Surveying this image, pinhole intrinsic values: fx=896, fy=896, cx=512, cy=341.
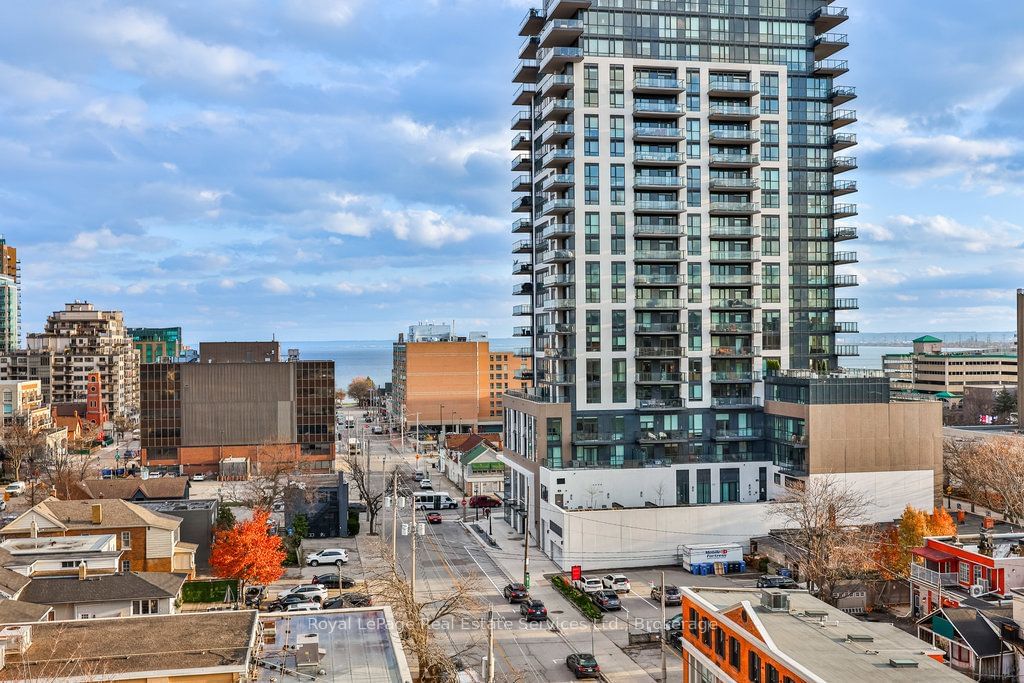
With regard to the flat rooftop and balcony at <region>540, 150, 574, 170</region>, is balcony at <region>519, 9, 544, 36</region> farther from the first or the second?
the flat rooftop

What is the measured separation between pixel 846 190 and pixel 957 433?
46.6m

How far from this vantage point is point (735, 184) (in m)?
79.4

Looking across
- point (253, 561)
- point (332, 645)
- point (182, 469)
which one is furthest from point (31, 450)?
point (332, 645)

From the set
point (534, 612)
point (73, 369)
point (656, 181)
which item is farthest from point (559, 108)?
point (73, 369)

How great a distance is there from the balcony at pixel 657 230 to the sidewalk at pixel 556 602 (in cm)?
2851

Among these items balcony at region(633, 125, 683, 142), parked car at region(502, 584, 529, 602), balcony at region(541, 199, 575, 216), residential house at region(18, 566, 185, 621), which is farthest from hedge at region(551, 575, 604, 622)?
balcony at region(633, 125, 683, 142)

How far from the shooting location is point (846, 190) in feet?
279

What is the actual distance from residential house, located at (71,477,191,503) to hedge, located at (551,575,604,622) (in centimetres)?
3813

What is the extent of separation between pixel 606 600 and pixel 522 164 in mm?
46484

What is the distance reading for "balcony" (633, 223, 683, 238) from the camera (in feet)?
255

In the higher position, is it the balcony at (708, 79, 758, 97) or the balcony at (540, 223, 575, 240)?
the balcony at (708, 79, 758, 97)

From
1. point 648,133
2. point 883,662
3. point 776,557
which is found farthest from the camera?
point 648,133

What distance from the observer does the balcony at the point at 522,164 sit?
289 ft

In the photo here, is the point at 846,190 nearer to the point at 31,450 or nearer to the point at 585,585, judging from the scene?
the point at 585,585
